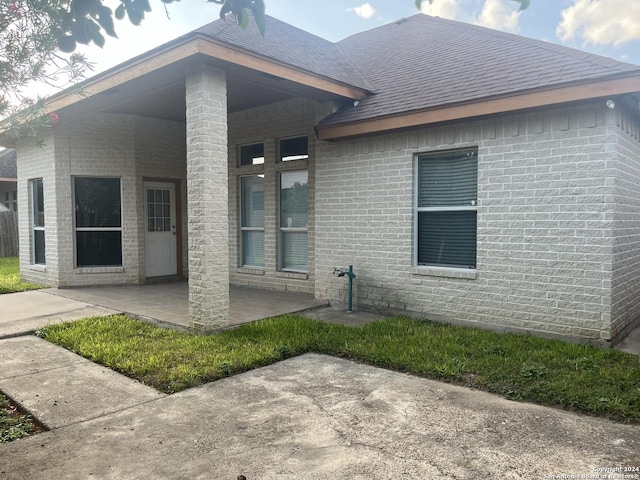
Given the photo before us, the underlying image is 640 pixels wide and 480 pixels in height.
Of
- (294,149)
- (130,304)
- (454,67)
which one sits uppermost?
(454,67)

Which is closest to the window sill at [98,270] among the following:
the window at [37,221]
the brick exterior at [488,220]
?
the window at [37,221]

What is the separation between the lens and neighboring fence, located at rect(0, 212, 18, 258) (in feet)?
58.3

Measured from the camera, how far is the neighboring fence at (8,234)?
17.8 meters

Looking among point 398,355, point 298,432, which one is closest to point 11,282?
point 398,355

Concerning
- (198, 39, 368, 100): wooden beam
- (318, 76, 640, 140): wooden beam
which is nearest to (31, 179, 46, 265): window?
(318, 76, 640, 140): wooden beam

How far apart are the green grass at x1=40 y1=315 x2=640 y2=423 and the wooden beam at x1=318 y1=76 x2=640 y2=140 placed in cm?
275

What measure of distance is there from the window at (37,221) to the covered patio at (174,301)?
1.57m

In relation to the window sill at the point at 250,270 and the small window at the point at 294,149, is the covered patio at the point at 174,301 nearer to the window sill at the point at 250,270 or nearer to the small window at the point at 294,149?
the window sill at the point at 250,270

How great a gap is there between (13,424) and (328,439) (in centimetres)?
238

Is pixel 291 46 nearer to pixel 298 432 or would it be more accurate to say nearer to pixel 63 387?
pixel 63 387

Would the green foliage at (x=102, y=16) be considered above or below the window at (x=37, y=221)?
above

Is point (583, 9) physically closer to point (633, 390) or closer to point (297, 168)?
point (297, 168)

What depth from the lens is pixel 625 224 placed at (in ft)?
19.4

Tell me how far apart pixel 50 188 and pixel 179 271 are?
3163mm
